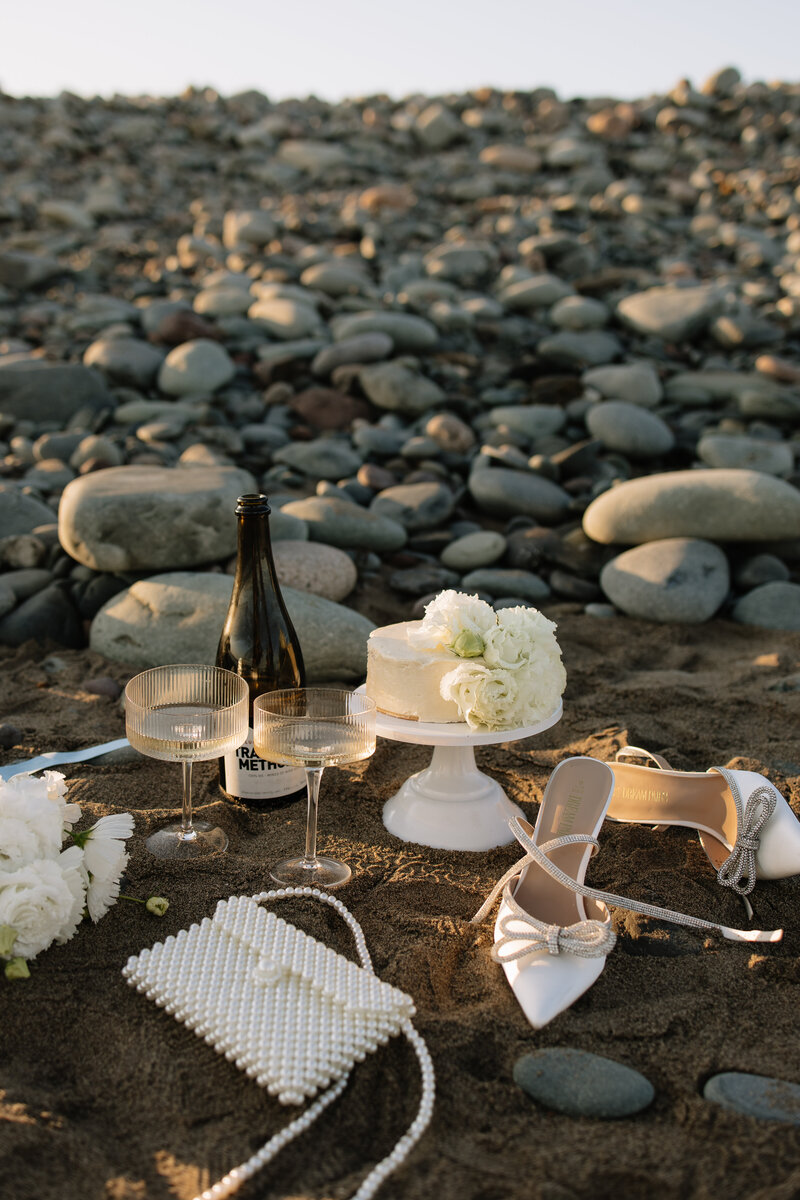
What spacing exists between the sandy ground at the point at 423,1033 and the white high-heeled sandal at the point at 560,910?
Answer: 54 millimetres

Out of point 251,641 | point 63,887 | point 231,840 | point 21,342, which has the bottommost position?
point 231,840

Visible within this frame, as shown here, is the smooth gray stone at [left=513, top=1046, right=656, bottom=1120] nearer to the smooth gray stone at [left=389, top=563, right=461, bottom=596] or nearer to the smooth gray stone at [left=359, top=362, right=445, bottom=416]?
the smooth gray stone at [left=389, top=563, right=461, bottom=596]

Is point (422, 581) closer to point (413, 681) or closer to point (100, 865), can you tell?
point (413, 681)

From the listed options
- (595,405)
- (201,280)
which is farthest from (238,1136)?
(201,280)

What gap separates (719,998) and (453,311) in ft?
26.5

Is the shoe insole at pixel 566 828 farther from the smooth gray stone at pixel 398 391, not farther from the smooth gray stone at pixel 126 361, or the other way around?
the smooth gray stone at pixel 126 361

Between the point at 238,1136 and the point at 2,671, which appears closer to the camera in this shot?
the point at 238,1136

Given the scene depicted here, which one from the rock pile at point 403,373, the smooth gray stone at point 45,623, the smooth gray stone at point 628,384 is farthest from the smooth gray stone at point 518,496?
the smooth gray stone at point 45,623

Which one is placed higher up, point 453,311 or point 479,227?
point 479,227

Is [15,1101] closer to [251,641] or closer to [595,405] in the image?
[251,641]

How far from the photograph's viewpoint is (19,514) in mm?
5703

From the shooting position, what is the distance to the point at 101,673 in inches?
177

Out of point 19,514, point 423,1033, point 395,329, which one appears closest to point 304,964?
point 423,1033

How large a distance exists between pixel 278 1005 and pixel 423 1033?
0.33 m
